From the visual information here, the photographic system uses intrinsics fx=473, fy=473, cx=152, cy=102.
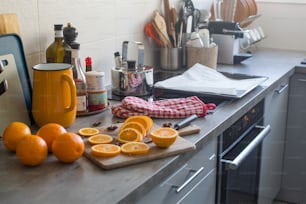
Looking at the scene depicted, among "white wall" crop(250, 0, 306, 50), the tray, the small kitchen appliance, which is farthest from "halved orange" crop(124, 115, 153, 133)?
"white wall" crop(250, 0, 306, 50)

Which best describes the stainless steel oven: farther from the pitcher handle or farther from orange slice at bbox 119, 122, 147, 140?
the pitcher handle

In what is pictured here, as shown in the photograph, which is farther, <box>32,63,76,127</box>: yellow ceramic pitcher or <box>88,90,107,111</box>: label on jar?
<box>88,90,107,111</box>: label on jar

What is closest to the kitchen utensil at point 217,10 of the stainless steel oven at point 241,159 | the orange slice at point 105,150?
the stainless steel oven at point 241,159

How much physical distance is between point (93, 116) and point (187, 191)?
0.43m

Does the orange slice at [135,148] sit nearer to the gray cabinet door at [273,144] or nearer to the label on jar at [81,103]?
the label on jar at [81,103]

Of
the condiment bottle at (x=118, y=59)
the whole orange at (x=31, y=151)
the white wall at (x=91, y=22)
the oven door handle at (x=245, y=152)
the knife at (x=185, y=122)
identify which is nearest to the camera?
the whole orange at (x=31, y=151)

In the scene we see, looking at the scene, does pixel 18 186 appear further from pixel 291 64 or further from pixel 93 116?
pixel 291 64

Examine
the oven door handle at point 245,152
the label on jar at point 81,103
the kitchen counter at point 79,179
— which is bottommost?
the oven door handle at point 245,152

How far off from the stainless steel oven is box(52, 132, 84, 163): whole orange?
643 mm

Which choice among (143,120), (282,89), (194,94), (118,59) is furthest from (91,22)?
(282,89)

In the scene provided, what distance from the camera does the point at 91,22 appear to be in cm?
199

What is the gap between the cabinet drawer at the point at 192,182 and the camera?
1.32m

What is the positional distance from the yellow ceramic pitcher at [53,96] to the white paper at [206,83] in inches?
24.3

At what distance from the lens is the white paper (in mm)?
1983
